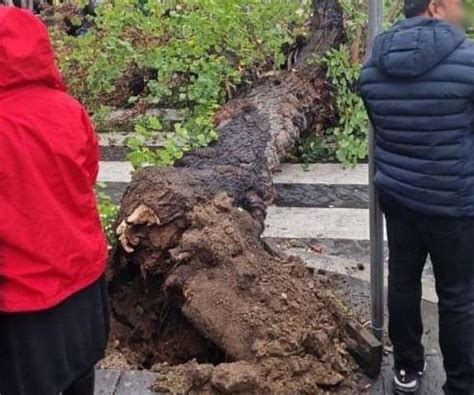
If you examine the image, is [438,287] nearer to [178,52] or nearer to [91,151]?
[91,151]

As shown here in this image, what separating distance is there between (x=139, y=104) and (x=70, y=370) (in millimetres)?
4999

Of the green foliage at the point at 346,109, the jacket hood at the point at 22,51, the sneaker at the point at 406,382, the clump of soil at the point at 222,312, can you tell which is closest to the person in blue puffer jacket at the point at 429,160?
the sneaker at the point at 406,382

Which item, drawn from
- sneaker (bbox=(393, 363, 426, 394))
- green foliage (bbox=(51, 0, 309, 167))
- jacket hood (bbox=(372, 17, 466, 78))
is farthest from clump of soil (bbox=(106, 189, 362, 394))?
green foliage (bbox=(51, 0, 309, 167))

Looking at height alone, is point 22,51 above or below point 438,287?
above

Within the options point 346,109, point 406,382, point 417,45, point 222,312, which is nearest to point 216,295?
point 222,312

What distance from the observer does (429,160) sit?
2672mm

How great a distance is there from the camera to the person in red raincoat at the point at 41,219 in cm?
213

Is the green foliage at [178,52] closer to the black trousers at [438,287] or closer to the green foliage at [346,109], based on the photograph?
the green foliage at [346,109]

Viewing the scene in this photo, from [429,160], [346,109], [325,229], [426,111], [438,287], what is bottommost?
[325,229]

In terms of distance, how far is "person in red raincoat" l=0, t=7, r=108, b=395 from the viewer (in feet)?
7.00

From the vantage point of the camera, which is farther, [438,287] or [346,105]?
[346,105]

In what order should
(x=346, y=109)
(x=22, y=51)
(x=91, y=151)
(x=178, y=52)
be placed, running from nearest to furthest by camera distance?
(x=22, y=51), (x=91, y=151), (x=346, y=109), (x=178, y=52)

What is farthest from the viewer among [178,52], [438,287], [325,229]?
[178,52]

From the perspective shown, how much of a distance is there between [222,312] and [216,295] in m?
0.08
